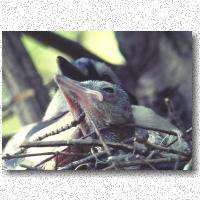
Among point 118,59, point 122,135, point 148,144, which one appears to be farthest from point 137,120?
point 118,59

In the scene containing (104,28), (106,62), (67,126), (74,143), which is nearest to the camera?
(74,143)

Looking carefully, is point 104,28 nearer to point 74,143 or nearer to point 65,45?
point 65,45

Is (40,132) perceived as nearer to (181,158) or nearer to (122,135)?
(122,135)

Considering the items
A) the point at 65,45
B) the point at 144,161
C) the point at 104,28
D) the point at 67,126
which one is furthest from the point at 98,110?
the point at 65,45

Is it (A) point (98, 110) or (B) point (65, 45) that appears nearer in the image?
(A) point (98, 110)

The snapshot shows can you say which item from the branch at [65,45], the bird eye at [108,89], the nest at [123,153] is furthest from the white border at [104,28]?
the bird eye at [108,89]

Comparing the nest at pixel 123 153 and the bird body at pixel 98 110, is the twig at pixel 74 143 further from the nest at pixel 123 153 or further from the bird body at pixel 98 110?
the bird body at pixel 98 110

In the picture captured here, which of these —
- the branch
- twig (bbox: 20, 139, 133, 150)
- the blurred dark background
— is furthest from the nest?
the branch
